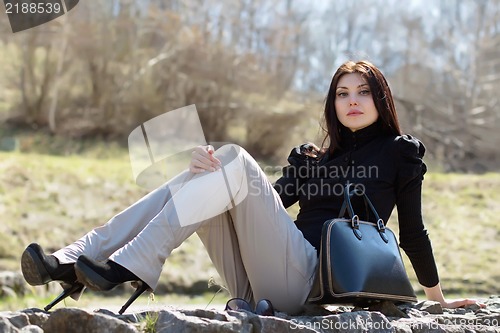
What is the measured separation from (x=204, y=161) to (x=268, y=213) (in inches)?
10.9

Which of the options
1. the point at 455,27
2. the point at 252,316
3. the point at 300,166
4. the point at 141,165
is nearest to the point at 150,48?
the point at 455,27

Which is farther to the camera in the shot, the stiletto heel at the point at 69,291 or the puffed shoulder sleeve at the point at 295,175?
the puffed shoulder sleeve at the point at 295,175

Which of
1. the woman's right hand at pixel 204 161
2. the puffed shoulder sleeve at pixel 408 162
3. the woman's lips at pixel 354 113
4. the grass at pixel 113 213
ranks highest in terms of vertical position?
the woman's lips at pixel 354 113

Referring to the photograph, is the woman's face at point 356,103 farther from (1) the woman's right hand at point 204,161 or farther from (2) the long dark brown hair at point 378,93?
(1) the woman's right hand at point 204,161

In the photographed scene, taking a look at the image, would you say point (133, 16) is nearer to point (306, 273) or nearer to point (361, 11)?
point (361, 11)

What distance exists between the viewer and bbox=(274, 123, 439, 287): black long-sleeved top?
262cm

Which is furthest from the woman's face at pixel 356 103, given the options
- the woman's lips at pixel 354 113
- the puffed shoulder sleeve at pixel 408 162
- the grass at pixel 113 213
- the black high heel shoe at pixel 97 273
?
the grass at pixel 113 213

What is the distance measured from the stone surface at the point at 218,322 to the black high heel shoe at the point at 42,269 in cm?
11

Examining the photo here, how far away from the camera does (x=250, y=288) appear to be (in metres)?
2.64

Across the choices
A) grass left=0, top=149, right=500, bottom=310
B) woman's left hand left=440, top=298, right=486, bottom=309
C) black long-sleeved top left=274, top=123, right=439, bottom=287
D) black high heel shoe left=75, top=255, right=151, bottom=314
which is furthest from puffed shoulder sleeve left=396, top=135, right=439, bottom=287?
grass left=0, top=149, right=500, bottom=310

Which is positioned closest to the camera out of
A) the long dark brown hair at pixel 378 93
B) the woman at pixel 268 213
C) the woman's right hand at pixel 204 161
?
the woman at pixel 268 213

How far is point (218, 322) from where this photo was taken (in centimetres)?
205

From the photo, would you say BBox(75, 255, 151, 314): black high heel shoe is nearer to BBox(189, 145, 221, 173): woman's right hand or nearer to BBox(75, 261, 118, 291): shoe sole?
BBox(75, 261, 118, 291): shoe sole

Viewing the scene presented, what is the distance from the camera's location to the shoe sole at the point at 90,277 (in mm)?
2088
